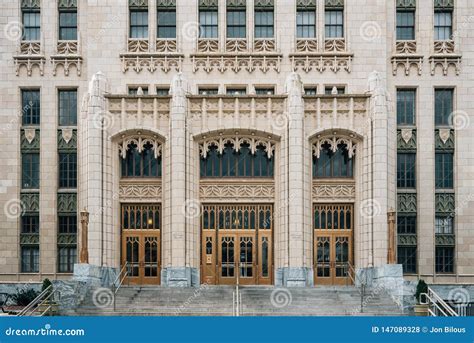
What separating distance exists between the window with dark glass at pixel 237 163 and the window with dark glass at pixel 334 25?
7973mm

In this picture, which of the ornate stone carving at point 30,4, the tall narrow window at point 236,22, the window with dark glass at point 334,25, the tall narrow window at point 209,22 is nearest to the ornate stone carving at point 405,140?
the window with dark glass at point 334,25

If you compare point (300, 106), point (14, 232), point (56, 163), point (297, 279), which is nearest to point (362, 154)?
point (300, 106)

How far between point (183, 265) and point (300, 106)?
33.0 feet

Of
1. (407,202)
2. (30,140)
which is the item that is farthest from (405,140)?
(30,140)

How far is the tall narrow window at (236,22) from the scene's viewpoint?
141 feet

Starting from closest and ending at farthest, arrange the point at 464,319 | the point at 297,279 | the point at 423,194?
the point at 464,319
the point at 297,279
the point at 423,194

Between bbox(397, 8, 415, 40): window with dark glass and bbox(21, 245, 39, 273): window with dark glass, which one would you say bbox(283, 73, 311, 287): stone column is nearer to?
bbox(397, 8, 415, 40): window with dark glass

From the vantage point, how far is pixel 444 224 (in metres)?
42.8

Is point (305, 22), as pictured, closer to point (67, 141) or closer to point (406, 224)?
point (406, 224)

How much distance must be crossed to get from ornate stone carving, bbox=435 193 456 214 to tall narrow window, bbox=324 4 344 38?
34.6 feet

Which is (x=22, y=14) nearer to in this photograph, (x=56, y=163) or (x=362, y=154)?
(x=56, y=163)

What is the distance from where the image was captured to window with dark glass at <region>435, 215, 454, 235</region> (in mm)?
42781

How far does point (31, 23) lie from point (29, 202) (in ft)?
33.8

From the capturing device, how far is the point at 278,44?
4269cm
